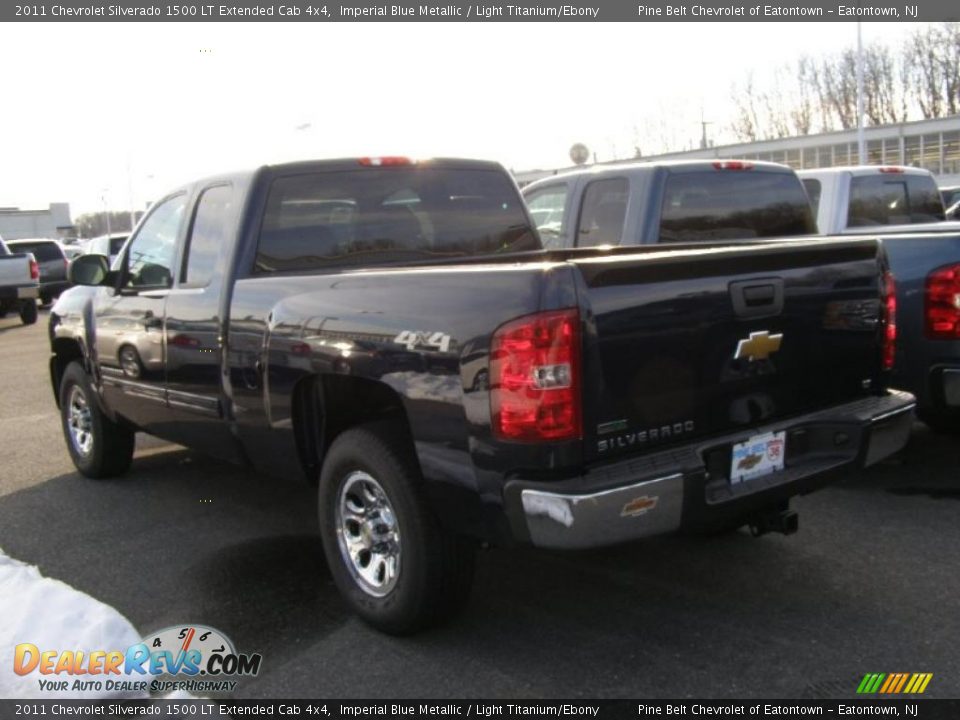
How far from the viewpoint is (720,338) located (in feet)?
10.7

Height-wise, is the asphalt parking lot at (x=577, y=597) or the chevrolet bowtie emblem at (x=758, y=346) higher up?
the chevrolet bowtie emblem at (x=758, y=346)

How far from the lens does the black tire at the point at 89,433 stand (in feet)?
19.6

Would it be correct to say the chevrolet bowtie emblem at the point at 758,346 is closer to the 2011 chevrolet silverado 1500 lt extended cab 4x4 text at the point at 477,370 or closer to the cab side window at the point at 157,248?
the 2011 chevrolet silverado 1500 lt extended cab 4x4 text at the point at 477,370

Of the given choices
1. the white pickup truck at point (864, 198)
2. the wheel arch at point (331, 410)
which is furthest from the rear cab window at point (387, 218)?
the white pickup truck at point (864, 198)

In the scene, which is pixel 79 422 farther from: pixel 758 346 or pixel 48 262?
pixel 48 262

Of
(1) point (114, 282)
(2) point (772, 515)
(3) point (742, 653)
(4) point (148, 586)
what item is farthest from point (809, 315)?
(1) point (114, 282)

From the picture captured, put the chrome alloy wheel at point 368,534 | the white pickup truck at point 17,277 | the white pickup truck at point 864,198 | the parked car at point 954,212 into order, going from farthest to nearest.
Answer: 1. the white pickup truck at point 17,277
2. the parked car at point 954,212
3. the white pickup truck at point 864,198
4. the chrome alloy wheel at point 368,534

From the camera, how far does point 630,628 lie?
3.58m

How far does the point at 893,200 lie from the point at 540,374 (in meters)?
6.80

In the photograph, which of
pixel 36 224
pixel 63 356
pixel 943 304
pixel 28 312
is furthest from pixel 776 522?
pixel 36 224

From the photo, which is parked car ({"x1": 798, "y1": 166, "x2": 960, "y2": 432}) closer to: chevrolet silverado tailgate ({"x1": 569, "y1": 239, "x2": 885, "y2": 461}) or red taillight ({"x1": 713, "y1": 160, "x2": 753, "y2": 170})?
chevrolet silverado tailgate ({"x1": 569, "y1": 239, "x2": 885, "y2": 461})

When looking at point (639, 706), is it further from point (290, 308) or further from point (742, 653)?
point (290, 308)

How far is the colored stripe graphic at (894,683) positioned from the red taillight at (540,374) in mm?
1330

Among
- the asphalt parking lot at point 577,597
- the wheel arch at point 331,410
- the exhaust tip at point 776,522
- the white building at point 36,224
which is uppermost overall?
the white building at point 36,224
